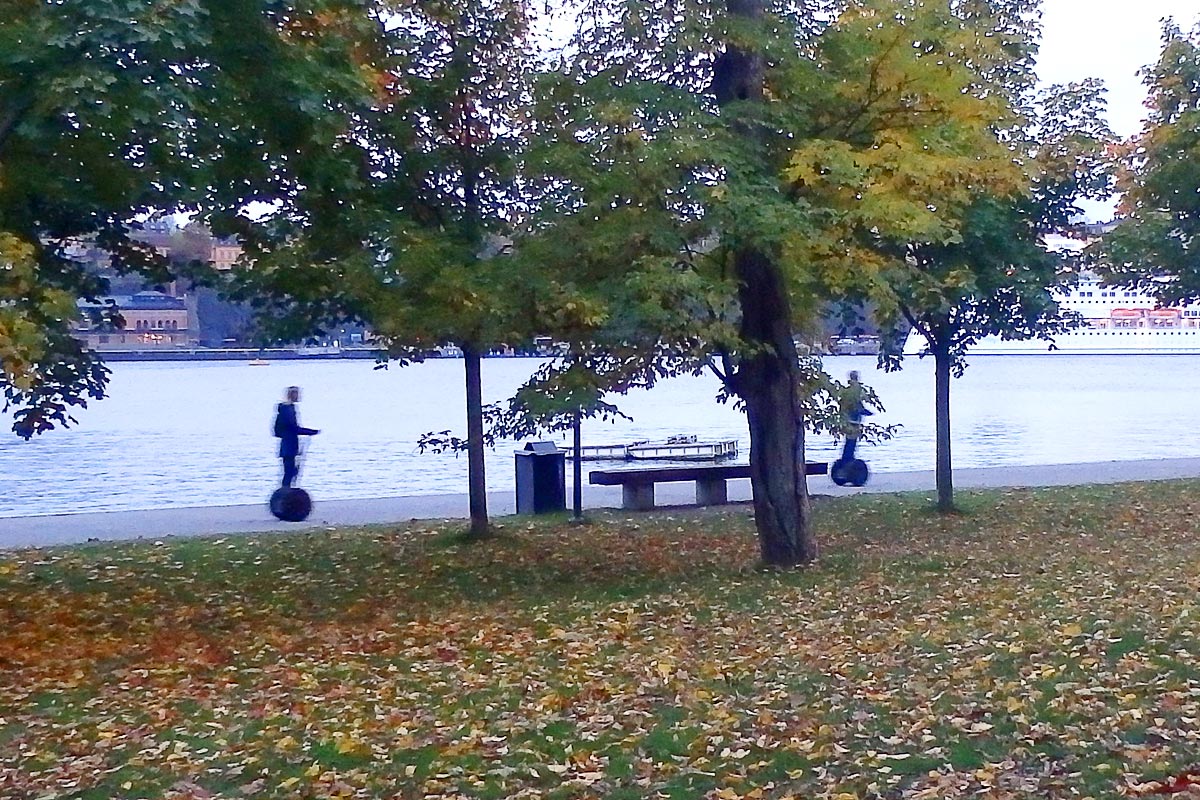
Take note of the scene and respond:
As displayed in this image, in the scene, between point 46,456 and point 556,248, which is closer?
point 556,248

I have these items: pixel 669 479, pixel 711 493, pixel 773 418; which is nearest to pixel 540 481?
pixel 669 479

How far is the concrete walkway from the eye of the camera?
58.0 feet

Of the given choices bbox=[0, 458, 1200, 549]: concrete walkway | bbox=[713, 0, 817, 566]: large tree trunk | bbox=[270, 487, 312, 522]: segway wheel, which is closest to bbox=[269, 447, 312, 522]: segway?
bbox=[270, 487, 312, 522]: segway wheel

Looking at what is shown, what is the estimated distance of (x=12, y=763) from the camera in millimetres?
7328

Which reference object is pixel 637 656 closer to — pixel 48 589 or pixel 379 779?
pixel 379 779

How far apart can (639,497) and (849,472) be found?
4186mm

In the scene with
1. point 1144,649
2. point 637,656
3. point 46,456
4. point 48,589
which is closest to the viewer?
point 1144,649

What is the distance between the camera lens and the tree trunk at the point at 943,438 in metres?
18.3

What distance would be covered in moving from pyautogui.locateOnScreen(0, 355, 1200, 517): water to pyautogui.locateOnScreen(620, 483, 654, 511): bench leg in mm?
3293

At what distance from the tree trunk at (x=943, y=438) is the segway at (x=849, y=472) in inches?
130

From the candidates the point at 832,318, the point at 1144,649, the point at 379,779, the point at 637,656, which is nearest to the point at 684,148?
the point at 637,656

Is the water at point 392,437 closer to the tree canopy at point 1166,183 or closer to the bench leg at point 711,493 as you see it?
the bench leg at point 711,493

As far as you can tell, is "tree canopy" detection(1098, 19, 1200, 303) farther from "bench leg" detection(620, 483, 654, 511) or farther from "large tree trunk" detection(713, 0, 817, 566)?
"large tree trunk" detection(713, 0, 817, 566)

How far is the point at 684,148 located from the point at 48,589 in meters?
6.43
